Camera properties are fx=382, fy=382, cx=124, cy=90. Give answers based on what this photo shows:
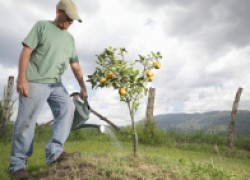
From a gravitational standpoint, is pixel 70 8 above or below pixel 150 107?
above

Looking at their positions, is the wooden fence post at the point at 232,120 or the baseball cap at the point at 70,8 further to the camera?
the wooden fence post at the point at 232,120

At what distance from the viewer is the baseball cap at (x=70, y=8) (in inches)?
196

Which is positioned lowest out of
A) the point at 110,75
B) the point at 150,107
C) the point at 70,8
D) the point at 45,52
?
the point at 110,75

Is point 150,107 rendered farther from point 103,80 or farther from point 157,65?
point 103,80

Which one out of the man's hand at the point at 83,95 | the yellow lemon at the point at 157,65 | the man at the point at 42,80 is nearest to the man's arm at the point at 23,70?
the man at the point at 42,80

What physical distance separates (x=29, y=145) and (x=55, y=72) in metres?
1.05

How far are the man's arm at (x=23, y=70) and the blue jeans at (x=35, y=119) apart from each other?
11 centimetres

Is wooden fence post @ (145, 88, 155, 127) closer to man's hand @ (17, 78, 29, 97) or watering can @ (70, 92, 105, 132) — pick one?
watering can @ (70, 92, 105, 132)

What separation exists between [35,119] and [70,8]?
1.55m

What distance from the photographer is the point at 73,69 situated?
5.74 metres

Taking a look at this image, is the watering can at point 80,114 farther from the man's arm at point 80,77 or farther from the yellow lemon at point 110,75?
the yellow lemon at point 110,75

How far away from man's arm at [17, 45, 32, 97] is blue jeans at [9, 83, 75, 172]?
109mm

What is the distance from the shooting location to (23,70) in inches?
193

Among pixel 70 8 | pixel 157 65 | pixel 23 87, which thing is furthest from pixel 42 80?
pixel 157 65
